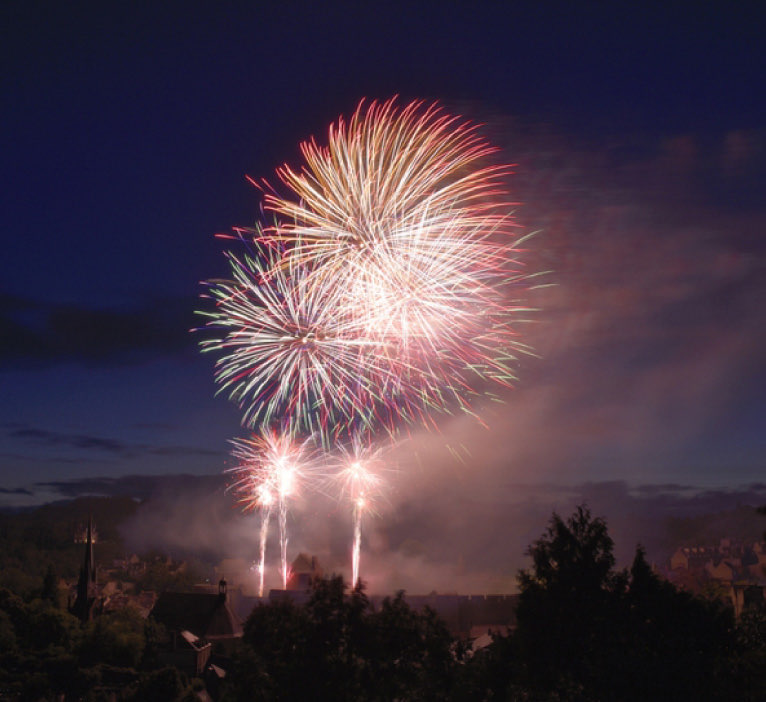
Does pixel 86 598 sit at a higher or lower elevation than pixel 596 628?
lower

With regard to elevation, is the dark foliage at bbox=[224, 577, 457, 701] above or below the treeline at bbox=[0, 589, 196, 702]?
above

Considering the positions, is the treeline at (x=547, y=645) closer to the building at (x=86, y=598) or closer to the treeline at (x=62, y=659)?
the treeline at (x=62, y=659)

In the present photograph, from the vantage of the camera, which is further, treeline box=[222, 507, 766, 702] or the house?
the house

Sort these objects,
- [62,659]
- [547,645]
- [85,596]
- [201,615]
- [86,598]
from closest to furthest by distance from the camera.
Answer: [547,645]
[62,659]
[201,615]
[86,598]
[85,596]

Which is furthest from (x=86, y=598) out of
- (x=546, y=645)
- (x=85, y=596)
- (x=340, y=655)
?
(x=546, y=645)

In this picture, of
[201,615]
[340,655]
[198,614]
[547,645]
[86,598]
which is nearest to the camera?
[340,655]

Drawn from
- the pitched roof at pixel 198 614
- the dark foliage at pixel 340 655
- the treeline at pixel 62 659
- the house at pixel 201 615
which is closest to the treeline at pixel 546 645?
the dark foliage at pixel 340 655

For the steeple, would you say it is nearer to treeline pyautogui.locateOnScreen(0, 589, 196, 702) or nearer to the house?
the house

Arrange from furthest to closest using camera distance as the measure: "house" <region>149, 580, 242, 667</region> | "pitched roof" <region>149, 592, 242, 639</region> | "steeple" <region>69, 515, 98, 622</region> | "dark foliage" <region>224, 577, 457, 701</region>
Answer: "steeple" <region>69, 515, 98, 622</region>
"pitched roof" <region>149, 592, 242, 639</region>
"house" <region>149, 580, 242, 667</region>
"dark foliage" <region>224, 577, 457, 701</region>

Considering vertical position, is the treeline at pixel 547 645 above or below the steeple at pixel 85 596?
above

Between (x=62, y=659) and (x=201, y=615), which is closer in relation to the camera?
(x=62, y=659)

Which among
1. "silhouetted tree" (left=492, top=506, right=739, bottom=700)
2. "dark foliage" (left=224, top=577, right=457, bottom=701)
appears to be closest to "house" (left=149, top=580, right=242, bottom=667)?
"dark foliage" (left=224, top=577, right=457, bottom=701)

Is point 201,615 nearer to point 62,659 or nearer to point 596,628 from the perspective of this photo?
point 62,659

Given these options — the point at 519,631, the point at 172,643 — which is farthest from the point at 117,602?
the point at 519,631
